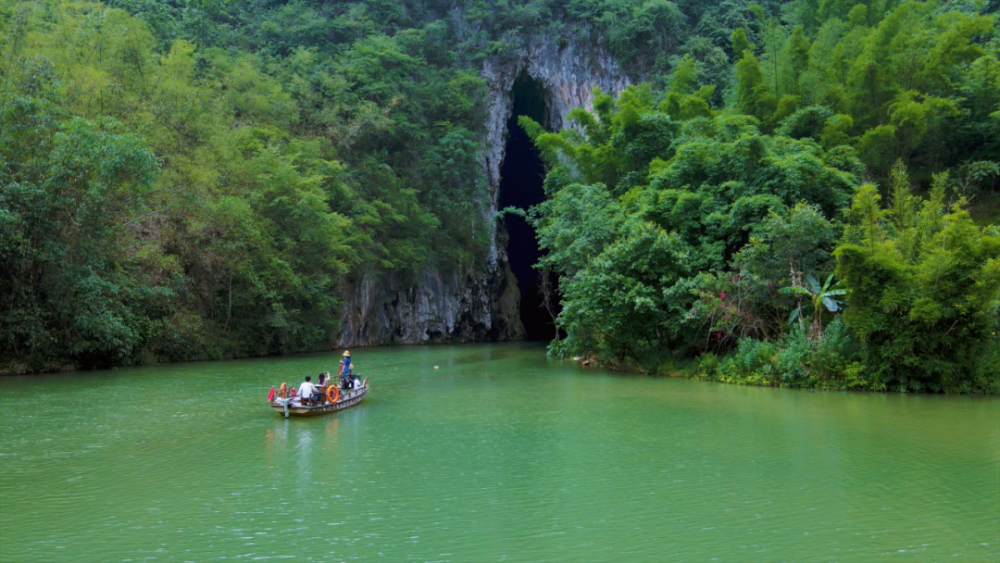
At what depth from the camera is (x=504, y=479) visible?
773 cm

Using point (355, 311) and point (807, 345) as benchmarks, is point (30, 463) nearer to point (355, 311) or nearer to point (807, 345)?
point (807, 345)

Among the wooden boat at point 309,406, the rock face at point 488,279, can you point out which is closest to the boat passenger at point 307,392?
the wooden boat at point 309,406

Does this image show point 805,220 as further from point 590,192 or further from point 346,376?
point 346,376

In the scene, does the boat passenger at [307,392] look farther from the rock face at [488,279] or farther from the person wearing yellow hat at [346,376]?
the rock face at [488,279]

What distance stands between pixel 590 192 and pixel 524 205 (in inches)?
1051

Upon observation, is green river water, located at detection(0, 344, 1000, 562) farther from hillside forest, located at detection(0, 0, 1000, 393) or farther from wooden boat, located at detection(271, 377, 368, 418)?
hillside forest, located at detection(0, 0, 1000, 393)

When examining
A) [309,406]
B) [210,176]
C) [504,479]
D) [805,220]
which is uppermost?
[210,176]

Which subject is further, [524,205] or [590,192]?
[524,205]

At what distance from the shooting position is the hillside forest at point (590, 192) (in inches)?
600

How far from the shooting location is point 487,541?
19.0 ft

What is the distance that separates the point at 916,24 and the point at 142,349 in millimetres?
26969

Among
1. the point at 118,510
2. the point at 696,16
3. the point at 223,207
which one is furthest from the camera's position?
the point at 696,16

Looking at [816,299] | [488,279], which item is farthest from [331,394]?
[488,279]

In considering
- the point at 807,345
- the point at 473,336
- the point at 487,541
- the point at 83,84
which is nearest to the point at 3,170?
the point at 83,84
